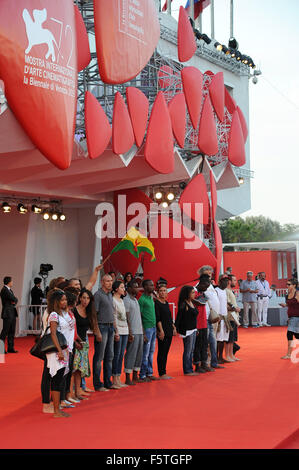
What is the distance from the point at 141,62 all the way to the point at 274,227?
5600 cm

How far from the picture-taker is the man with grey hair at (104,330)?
8312 millimetres

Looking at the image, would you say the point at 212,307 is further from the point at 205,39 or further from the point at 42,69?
the point at 205,39

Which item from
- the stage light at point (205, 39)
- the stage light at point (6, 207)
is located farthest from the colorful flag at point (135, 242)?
the stage light at point (205, 39)

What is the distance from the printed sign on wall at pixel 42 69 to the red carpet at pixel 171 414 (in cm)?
399

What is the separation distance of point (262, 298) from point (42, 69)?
10281mm

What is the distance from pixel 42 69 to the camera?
420 inches

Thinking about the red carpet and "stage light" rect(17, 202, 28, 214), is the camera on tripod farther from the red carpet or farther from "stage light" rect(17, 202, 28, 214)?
the red carpet

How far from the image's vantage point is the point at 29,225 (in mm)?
17156

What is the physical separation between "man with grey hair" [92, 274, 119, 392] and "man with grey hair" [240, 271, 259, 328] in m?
10.2

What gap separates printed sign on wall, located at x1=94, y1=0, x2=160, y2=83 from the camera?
12.5 metres

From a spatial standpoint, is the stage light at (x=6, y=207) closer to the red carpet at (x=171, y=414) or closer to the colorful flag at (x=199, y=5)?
the red carpet at (x=171, y=414)

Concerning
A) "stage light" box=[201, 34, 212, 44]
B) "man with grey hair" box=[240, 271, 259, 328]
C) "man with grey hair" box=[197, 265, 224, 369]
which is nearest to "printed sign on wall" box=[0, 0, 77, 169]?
"man with grey hair" box=[197, 265, 224, 369]

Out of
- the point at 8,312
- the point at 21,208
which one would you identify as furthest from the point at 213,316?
the point at 21,208
